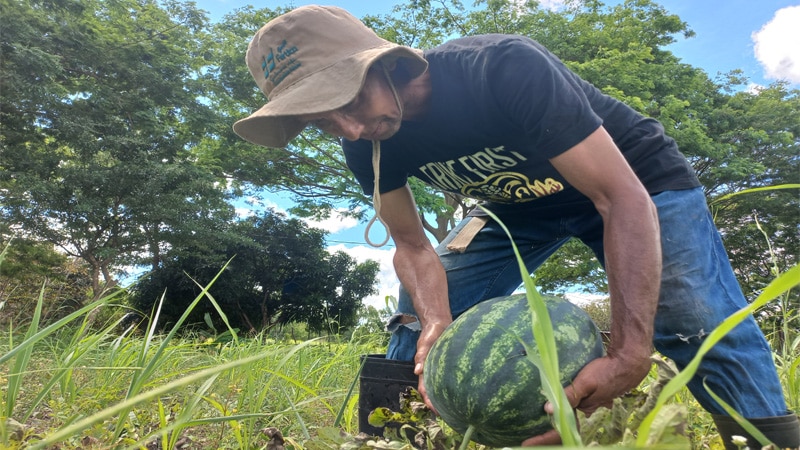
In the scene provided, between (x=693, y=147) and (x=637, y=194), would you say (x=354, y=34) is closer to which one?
(x=637, y=194)

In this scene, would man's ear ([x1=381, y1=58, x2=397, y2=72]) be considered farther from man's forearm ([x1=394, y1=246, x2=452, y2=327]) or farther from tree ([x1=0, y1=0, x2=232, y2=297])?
tree ([x1=0, y1=0, x2=232, y2=297])

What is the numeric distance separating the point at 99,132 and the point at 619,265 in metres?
12.7

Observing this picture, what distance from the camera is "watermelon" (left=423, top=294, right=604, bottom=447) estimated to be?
4.30 feet

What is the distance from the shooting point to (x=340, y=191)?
16.0 meters

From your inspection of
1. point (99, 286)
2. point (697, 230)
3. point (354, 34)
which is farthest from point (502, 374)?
point (99, 286)

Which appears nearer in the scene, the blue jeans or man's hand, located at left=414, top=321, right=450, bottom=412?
man's hand, located at left=414, top=321, right=450, bottom=412

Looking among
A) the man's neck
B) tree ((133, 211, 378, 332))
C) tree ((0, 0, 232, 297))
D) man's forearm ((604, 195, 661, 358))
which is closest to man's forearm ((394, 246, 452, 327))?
the man's neck

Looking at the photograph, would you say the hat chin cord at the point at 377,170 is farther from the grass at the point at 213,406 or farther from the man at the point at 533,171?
the grass at the point at 213,406

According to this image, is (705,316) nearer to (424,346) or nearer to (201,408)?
(424,346)

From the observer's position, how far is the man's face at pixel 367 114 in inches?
76.1

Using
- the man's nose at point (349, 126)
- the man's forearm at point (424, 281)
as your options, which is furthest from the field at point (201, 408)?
the man's nose at point (349, 126)

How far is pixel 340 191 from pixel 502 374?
1488cm

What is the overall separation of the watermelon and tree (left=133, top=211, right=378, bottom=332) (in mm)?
12498

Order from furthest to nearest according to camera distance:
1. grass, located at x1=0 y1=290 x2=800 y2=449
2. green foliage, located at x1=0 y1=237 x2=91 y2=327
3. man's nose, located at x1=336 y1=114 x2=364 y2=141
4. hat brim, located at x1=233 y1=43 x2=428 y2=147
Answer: green foliage, located at x1=0 y1=237 x2=91 y2=327, man's nose, located at x1=336 y1=114 x2=364 y2=141, hat brim, located at x1=233 y1=43 x2=428 y2=147, grass, located at x1=0 y1=290 x2=800 y2=449
